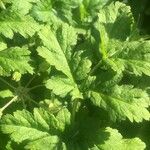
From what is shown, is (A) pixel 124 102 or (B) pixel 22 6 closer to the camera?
(A) pixel 124 102

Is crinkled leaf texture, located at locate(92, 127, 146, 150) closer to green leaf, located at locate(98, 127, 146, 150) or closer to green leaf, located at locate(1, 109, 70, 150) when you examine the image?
green leaf, located at locate(98, 127, 146, 150)

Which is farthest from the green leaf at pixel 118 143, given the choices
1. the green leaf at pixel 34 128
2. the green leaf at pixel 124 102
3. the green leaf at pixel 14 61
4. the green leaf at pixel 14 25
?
the green leaf at pixel 14 25

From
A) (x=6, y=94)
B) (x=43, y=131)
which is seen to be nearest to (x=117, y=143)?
(x=43, y=131)

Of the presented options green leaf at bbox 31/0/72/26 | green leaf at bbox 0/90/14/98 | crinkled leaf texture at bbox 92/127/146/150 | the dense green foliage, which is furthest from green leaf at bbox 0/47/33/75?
crinkled leaf texture at bbox 92/127/146/150

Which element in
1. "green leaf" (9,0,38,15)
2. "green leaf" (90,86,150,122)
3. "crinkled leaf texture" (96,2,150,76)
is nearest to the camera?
"green leaf" (90,86,150,122)

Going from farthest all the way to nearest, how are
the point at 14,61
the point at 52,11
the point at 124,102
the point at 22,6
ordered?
the point at 52,11 → the point at 22,6 → the point at 14,61 → the point at 124,102

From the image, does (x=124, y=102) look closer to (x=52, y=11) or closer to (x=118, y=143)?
(x=118, y=143)

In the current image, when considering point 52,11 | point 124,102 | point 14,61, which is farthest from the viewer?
point 52,11
